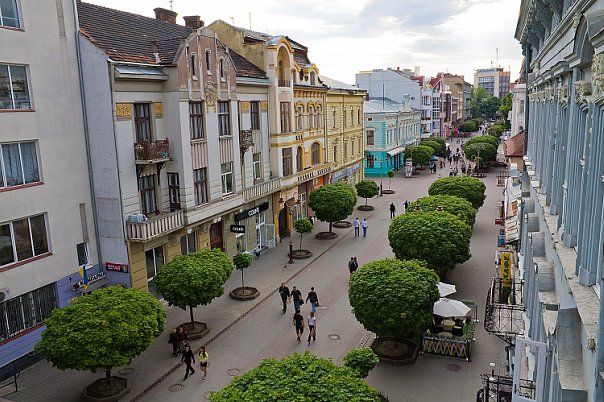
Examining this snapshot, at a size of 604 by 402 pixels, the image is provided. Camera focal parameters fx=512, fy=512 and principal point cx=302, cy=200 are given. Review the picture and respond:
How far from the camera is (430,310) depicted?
1992 cm

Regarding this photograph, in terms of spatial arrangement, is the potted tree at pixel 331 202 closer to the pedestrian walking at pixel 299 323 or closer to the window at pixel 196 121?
the window at pixel 196 121

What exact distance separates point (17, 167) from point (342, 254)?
21.9 meters

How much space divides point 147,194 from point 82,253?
4306 millimetres

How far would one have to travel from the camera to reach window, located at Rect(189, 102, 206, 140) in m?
28.0

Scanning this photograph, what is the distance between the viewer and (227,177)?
106 feet

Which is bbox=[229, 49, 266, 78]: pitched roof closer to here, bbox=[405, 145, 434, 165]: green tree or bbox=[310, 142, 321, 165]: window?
bbox=[310, 142, 321, 165]: window

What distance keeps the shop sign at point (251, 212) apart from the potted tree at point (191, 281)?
1008 cm

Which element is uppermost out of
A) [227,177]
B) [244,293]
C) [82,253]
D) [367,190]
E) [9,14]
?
[9,14]

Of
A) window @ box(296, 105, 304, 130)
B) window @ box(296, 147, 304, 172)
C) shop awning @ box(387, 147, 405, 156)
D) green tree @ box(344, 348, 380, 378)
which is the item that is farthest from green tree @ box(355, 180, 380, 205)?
green tree @ box(344, 348, 380, 378)

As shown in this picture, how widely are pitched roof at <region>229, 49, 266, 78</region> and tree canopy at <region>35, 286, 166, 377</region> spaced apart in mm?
19816

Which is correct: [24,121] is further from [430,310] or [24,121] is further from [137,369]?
[430,310]

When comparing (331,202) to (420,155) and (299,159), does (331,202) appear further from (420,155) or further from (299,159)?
(420,155)

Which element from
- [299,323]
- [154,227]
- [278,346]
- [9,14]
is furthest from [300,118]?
[9,14]

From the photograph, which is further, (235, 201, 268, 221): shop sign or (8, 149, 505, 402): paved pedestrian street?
(235, 201, 268, 221): shop sign
